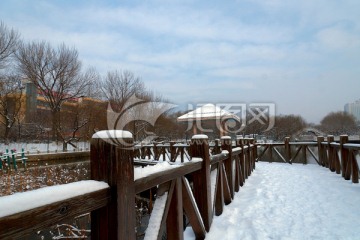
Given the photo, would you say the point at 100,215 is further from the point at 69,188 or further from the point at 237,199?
the point at 237,199

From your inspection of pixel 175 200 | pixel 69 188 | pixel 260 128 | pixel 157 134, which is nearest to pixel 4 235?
pixel 69 188

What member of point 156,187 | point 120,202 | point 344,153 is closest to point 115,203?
point 120,202

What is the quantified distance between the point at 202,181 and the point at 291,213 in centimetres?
160

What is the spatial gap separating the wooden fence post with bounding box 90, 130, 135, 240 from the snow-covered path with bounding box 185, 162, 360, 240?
1.75 meters

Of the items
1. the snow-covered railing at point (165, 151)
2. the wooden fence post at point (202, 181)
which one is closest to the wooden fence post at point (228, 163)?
the wooden fence post at point (202, 181)

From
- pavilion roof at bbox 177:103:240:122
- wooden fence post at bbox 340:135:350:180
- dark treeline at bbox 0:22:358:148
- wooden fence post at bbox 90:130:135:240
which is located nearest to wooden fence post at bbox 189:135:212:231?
wooden fence post at bbox 90:130:135:240

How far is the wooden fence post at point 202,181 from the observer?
9.43 feet

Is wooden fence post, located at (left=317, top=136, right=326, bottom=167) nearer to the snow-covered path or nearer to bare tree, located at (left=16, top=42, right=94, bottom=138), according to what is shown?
the snow-covered path

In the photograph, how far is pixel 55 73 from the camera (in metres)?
20.6

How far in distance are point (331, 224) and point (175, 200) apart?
2.19 metres

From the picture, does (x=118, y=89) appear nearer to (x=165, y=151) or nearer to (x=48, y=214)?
(x=165, y=151)

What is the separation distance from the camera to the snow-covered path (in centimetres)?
285

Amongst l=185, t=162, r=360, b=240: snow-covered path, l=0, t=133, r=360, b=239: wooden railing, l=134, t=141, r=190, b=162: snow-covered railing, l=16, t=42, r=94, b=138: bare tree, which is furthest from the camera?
l=16, t=42, r=94, b=138: bare tree

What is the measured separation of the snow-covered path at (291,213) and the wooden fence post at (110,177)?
5.73 feet
